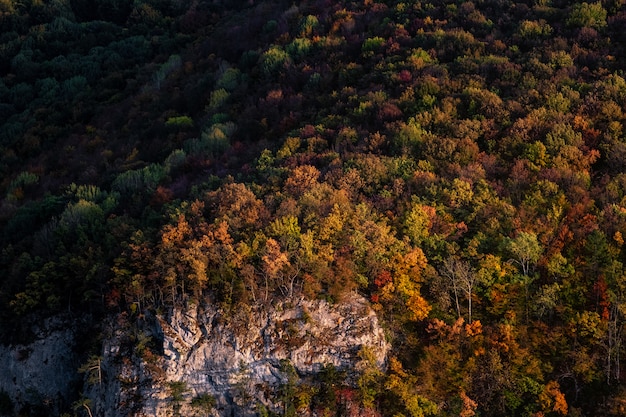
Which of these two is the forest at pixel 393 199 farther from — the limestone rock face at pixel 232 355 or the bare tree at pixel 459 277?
the limestone rock face at pixel 232 355

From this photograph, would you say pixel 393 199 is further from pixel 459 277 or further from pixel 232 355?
pixel 232 355

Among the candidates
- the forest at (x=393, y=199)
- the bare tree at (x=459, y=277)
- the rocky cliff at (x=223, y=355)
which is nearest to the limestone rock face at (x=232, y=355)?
the rocky cliff at (x=223, y=355)

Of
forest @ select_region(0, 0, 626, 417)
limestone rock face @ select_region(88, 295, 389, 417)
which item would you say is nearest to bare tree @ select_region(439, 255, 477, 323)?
forest @ select_region(0, 0, 626, 417)

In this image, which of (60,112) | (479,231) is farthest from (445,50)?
(60,112)

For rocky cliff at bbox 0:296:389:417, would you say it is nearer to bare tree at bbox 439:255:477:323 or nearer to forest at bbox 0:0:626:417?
forest at bbox 0:0:626:417

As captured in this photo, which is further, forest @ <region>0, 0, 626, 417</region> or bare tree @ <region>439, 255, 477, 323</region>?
bare tree @ <region>439, 255, 477, 323</region>

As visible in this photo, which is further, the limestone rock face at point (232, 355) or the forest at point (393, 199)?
the forest at point (393, 199)

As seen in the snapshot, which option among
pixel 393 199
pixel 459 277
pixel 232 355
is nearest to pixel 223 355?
pixel 232 355
